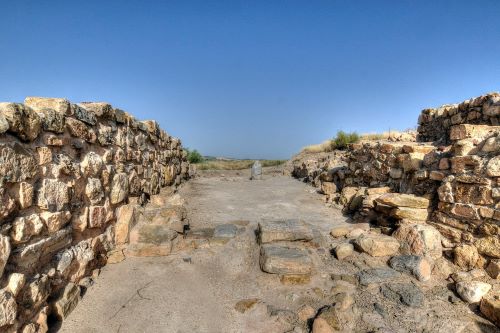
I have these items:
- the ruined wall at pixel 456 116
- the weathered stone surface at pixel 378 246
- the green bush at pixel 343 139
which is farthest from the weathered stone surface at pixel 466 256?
the green bush at pixel 343 139

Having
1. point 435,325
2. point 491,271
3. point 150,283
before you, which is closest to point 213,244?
point 150,283

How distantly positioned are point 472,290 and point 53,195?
13.3 ft

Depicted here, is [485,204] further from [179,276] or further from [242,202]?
[242,202]

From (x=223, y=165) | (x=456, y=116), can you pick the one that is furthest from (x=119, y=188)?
(x=223, y=165)

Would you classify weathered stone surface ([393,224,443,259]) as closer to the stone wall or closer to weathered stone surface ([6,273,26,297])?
the stone wall

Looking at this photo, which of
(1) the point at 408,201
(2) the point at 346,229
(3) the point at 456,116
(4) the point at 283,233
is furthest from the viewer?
(3) the point at 456,116

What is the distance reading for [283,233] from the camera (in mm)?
4227

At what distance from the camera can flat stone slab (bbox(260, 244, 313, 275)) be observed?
351cm

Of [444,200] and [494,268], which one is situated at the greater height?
[444,200]

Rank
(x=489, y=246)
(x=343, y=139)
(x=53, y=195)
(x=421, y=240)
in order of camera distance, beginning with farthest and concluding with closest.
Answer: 1. (x=343, y=139)
2. (x=421, y=240)
3. (x=489, y=246)
4. (x=53, y=195)

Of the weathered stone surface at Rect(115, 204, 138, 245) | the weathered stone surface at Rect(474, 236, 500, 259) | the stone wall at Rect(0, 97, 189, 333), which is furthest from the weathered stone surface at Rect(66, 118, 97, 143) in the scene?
the weathered stone surface at Rect(474, 236, 500, 259)

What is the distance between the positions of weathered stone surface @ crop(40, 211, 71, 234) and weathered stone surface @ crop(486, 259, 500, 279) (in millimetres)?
4440

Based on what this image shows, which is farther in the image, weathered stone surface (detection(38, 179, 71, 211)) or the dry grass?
the dry grass

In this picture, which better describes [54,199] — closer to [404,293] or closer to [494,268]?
[404,293]
